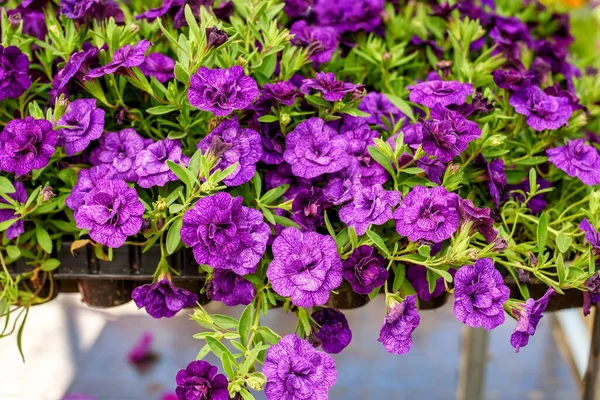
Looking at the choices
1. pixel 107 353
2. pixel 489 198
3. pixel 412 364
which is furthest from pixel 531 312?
pixel 107 353

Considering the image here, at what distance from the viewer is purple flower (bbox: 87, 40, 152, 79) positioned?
660 mm

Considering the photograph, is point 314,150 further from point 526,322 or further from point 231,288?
point 526,322

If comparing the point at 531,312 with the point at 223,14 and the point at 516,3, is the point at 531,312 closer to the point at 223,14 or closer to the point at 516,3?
the point at 223,14

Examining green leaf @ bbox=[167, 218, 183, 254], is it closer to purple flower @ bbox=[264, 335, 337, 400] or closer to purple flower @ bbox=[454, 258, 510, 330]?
purple flower @ bbox=[264, 335, 337, 400]

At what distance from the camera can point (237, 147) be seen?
0.66m

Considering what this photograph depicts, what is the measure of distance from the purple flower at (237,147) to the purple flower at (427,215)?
17cm

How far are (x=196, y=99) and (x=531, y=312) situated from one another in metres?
0.41

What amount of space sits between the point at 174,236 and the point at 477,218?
313 millimetres

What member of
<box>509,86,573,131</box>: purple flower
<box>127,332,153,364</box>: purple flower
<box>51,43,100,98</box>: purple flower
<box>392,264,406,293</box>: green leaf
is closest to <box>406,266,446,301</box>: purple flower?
<box>392,264,406,293</box>: green leaf

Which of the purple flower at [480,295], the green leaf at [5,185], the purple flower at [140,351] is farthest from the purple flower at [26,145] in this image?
the purple flower at [140,351]

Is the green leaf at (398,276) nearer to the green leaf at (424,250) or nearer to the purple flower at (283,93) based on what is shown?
the green leaf at (424,250)

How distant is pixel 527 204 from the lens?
0.78 metres

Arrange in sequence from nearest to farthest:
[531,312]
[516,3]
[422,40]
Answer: [531,312]
[422,40]
[516,3]

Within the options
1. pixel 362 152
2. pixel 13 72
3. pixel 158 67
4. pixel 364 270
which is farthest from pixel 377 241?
pixel 13 72
